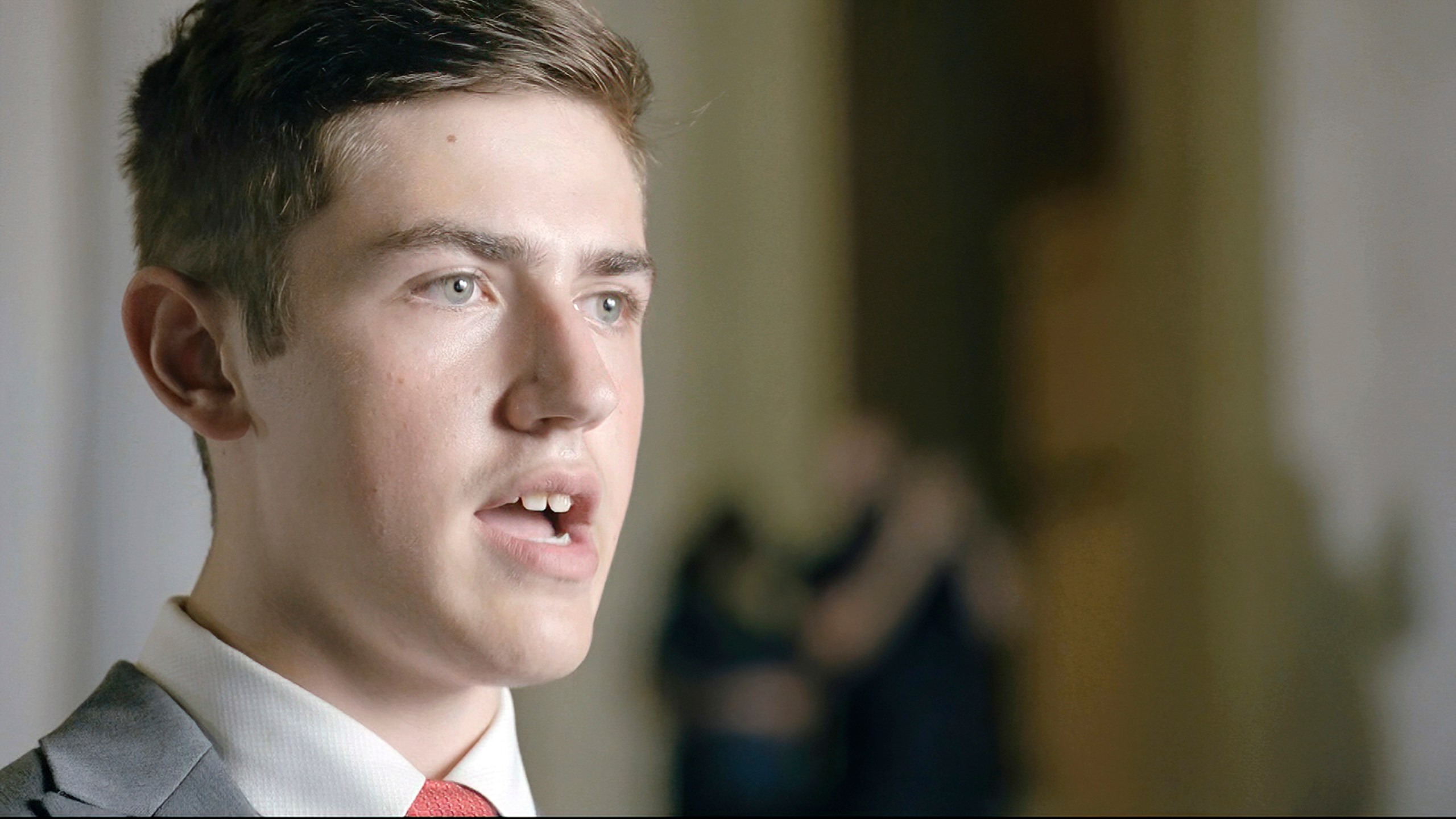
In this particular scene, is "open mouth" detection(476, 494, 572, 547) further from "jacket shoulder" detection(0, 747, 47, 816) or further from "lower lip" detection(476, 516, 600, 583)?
"jacket shoulder" detection(0, 747, 47, 816)

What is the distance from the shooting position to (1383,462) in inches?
79.3

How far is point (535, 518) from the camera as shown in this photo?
0.61 m

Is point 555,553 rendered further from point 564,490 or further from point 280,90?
point 280,90

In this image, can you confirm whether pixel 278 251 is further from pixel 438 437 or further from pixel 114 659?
pixel 114 659

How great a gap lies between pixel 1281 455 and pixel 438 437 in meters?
1.94

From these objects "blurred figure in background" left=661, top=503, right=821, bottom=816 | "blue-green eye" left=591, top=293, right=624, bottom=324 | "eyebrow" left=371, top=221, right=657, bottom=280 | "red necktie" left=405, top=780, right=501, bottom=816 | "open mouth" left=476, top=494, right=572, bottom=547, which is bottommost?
"blurred figure in background" left=661, top=503, right=821, bottom=816

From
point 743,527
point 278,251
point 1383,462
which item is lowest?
point 743,527

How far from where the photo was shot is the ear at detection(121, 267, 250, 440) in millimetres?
629

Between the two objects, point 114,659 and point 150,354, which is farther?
point 114,659

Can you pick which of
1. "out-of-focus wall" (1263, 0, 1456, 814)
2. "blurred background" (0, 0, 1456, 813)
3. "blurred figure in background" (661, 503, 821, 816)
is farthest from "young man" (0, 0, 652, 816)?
"blurred figure in background" (661, 503, 821, 816)

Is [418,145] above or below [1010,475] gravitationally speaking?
above

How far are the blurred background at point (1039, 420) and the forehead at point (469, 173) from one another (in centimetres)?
85

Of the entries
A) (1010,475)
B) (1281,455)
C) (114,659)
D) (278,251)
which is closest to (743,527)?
(1010,475)

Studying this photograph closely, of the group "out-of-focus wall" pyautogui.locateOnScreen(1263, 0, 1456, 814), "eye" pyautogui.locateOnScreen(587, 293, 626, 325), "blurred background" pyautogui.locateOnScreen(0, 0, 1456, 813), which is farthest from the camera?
"blurred background" pyautogui.locateOnScreen(0, 0, 1456, 813)
